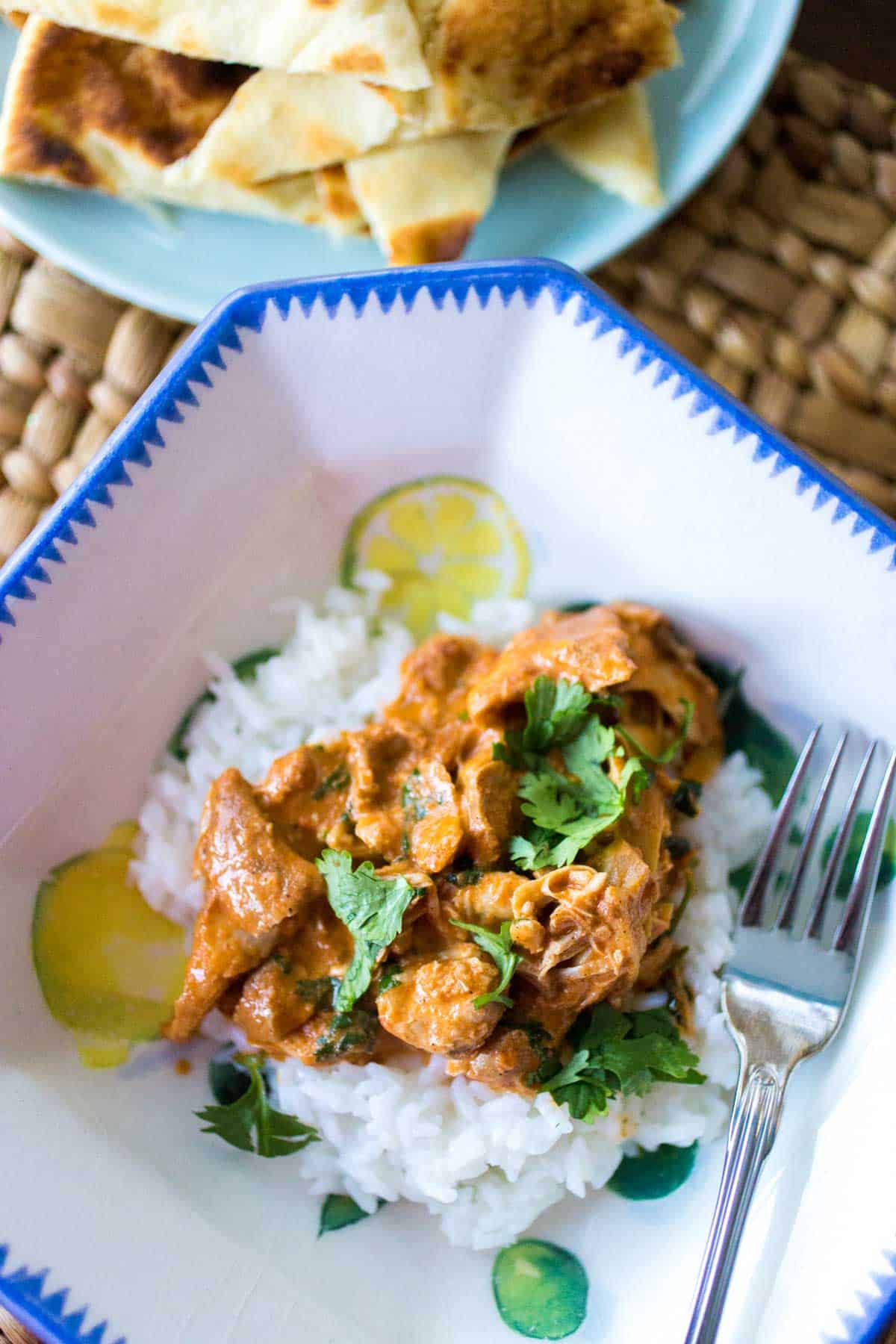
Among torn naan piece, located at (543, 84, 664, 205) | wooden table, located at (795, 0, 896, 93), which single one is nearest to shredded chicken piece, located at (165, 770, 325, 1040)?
torn naan piece, located at (543, 84, 664, 205)

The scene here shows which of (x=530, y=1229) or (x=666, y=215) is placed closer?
(x=530, y=1229)

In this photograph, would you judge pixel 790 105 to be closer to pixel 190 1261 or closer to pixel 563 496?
pixel 563 496

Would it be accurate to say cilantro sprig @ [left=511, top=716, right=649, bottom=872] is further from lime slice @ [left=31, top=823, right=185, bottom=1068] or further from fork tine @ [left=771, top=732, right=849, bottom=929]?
lime slice @ [left=31, top=823, right=185, bottom=1068]

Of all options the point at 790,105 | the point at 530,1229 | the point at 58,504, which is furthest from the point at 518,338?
the point at 530,1229

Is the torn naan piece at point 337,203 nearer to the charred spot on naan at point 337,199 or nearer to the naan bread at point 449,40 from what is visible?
the charred spot on naan at point 337,199

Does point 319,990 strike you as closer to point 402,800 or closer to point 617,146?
point 402,800

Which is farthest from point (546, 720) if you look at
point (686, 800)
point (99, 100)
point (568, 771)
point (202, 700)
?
point (99, 100)

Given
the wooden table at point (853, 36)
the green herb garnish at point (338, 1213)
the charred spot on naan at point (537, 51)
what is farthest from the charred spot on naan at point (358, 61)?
the green herb garnish at point (338, 1213)
